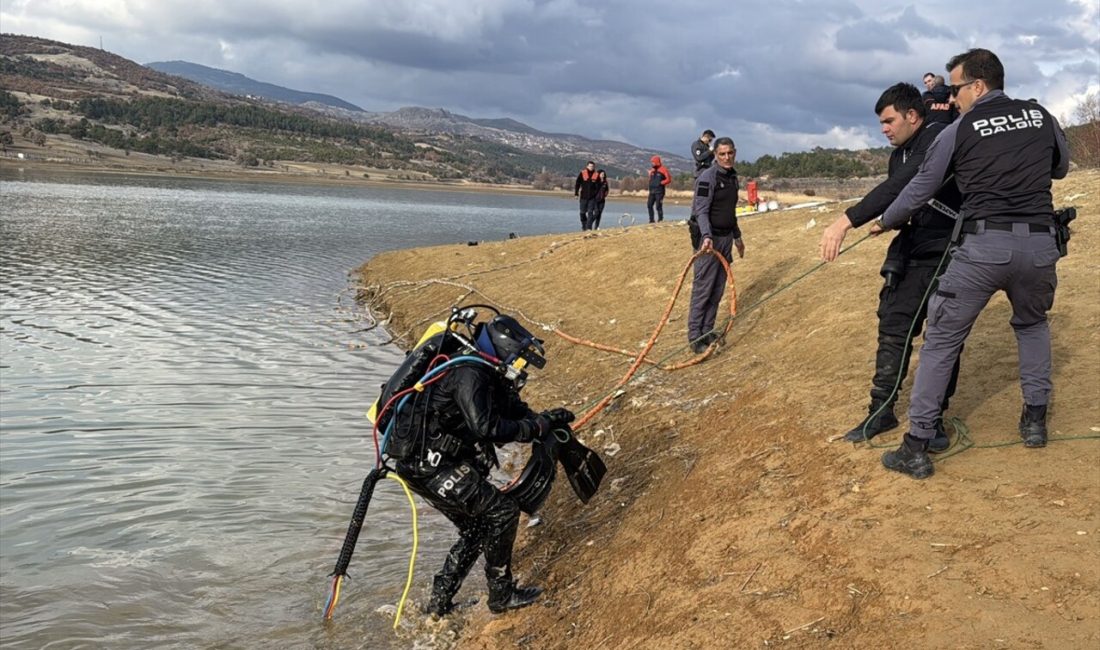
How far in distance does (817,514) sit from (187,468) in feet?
21.9

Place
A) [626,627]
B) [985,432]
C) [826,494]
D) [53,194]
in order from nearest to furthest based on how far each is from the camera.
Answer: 1. [626,627]
2. [826,494]
3. [985,432]
4. [53,194]

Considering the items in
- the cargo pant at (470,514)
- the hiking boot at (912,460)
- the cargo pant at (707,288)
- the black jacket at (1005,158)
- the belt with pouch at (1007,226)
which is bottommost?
the cargo pant at (470,514)

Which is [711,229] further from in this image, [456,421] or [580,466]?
[456,421]

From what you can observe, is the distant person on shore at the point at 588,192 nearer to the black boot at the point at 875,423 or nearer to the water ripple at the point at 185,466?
the water ripple at the point at 185,466

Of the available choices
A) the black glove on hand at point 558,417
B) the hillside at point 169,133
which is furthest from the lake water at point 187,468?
the hillside at point 169,133

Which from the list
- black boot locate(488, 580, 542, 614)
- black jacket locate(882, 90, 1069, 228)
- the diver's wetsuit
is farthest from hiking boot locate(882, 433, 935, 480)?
black boot locate(488, 580, 542, 614)

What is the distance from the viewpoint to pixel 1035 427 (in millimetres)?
4934

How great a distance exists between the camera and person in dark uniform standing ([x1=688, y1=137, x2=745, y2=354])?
9023mm

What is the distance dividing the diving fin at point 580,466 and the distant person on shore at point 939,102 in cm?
368

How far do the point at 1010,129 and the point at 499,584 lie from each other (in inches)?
172

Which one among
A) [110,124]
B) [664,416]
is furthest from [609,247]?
[110,124]

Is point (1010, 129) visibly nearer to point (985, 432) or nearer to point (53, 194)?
point (985, 432)

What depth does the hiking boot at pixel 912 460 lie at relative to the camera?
4848 millimetres

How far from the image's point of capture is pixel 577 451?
5.65 m
